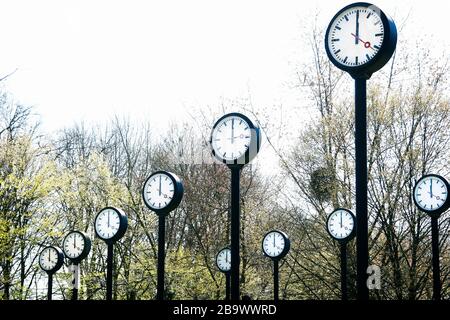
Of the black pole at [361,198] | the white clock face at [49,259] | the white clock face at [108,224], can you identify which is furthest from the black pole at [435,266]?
the white clock face at [49,259]

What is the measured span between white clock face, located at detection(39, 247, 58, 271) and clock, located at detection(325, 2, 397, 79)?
9.61 meters

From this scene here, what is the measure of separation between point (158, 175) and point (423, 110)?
8.89 metres

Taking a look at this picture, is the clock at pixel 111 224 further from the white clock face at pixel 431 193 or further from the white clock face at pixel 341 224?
the white clock face at pixel 431 193

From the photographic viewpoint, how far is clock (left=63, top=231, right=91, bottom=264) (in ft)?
42.4

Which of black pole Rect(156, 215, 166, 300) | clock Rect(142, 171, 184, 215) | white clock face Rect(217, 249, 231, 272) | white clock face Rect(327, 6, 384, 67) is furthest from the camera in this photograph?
white clock face Rect(217, 249, 231, 272)

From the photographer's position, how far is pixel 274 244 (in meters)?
13.6

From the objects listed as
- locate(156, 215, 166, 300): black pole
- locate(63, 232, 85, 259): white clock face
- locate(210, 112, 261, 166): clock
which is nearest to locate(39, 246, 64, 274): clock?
locate(63, 232, 85, 259): white clock face

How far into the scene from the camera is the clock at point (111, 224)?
36.5 feet

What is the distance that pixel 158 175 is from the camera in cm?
970

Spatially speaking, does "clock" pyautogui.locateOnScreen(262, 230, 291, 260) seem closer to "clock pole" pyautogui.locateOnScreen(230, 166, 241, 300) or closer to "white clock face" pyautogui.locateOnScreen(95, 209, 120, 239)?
"white clock face" pyautogui.locateOnScreen(95, 209, 120, 239)

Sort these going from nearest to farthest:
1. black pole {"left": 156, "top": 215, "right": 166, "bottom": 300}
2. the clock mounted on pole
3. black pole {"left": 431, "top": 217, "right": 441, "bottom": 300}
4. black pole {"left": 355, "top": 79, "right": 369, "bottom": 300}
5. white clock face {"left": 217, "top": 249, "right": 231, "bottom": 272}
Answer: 1. black pole {"left": 355, "top": 79, "right": 369, "bottom": 300}
2. the clock mounted on pole
3. black pole {"left": 156, "top": 215, "right": 166, "bottom": 300}
4. black pole {"left": 431, "top": 217, "right": 441, "bottom": 300}
5. white clock face {"left": 217, "top": 249, "right": 231, "bottom": 272}

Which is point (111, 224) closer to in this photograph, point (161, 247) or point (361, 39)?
point (161, 247)

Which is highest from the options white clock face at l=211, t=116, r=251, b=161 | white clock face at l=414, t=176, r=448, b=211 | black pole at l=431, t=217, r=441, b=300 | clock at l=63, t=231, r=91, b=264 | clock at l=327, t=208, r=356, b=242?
white clock face at l=211, t=116, r=251, b=161

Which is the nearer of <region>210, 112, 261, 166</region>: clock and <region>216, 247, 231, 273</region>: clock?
→ <region>210, 112, 261, 166</region>: clock
